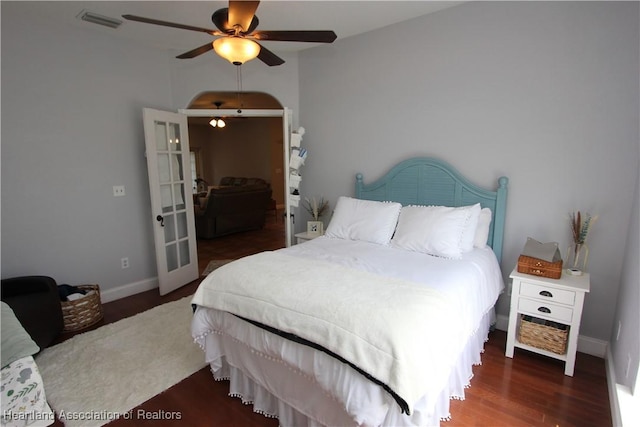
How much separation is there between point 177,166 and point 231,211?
2.28m

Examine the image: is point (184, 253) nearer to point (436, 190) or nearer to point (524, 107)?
point (436, 190)

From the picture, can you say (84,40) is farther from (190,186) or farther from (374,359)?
(374,359)

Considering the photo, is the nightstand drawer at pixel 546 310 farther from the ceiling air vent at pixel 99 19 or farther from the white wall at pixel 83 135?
the ceiling air vent at pixel 99 19

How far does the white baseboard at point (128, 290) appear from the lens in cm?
348

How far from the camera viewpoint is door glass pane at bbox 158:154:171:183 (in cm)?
356

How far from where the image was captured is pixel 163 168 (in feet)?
11.8

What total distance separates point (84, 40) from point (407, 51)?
3.09 meters

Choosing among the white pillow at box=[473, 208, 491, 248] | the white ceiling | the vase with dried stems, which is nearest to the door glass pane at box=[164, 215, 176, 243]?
the white ceiling

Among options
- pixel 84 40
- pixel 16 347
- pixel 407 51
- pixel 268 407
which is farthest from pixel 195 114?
pixel 268 407

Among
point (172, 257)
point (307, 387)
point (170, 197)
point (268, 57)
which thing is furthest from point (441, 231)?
point (172, 257)

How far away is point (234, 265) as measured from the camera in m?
2.12

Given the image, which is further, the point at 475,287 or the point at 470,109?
the point at 470,109

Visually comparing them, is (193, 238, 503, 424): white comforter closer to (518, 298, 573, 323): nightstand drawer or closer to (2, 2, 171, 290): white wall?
(518, 298, 573, 323): nightstand drawer

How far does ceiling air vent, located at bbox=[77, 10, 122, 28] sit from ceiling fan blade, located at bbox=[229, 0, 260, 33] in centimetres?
175
